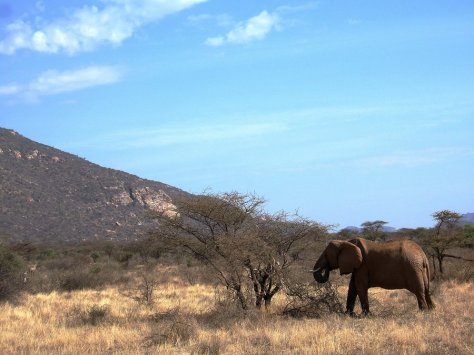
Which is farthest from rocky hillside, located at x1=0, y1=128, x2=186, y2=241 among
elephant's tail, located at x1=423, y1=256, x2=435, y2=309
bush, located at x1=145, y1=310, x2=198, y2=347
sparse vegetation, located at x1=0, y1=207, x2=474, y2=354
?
elephant's tail, located at x1=423, y1=256, x2=435, y2=309

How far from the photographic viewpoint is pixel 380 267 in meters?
14.0

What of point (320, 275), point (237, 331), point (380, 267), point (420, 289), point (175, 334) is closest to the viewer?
point (175, 334)

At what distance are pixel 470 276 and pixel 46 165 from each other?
58988 millimetres

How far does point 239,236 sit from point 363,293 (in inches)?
134

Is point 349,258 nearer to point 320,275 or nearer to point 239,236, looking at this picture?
point 320,275

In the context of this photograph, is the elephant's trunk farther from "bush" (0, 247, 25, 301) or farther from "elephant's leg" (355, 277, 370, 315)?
"bush" (0, 247, 25, 301)

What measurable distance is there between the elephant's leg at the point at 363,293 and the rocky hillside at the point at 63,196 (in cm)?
4389

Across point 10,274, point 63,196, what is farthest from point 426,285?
point 63,196

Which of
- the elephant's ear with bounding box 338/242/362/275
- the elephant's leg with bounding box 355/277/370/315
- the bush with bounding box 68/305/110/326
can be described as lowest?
the bush with bounding box 68/305/110/326

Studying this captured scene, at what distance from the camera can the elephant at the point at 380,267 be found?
13719mm

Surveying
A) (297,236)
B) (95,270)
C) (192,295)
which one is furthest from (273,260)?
Answer: (95,270)

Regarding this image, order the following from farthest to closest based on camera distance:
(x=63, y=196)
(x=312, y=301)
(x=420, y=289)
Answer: (x=63, y=196) → (x=312, y=301) → (x=420, y=289)

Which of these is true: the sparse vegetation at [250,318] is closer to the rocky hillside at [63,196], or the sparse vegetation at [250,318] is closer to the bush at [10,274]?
the bush at [10,274]

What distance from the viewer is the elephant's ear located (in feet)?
46.0
